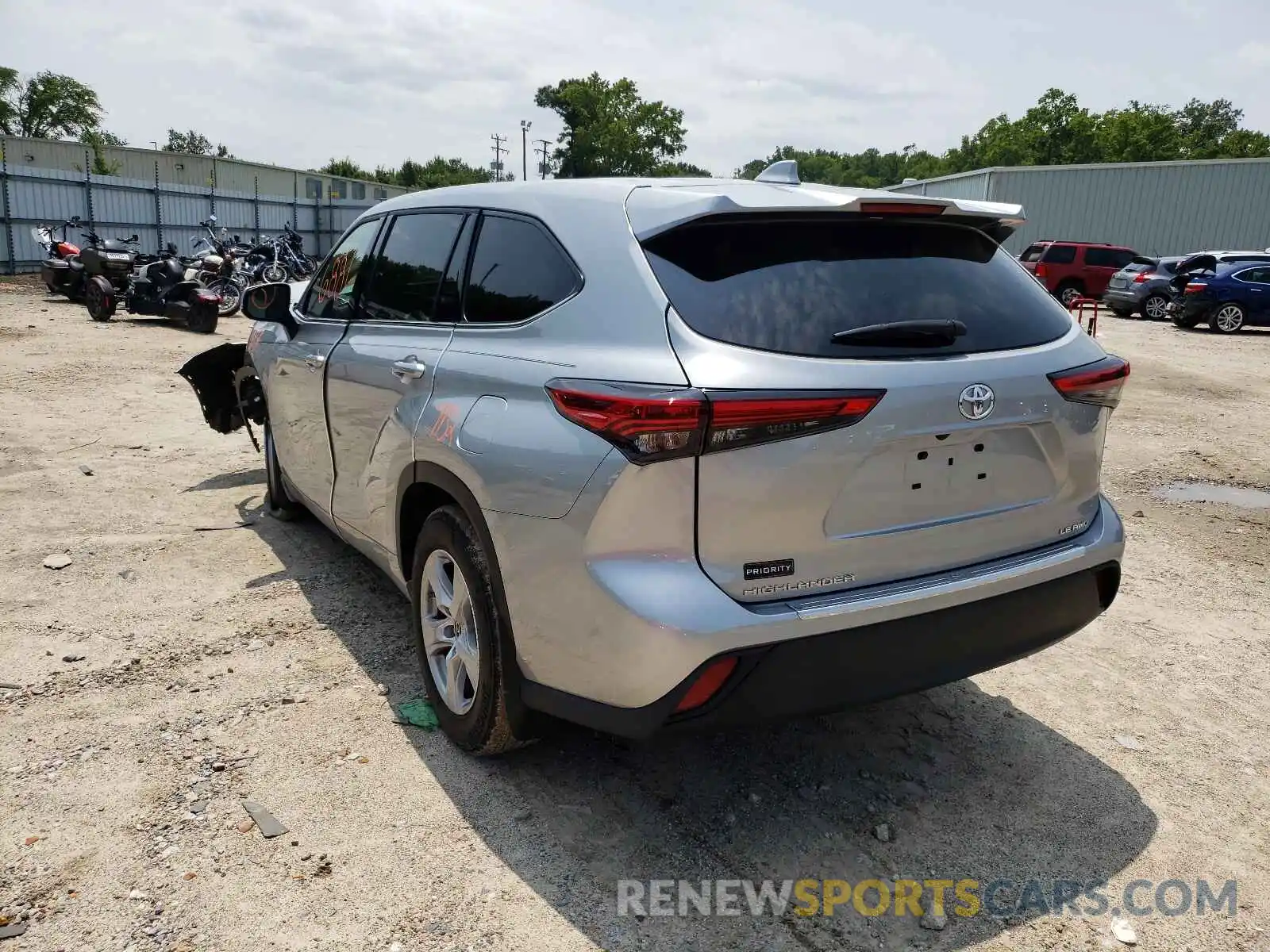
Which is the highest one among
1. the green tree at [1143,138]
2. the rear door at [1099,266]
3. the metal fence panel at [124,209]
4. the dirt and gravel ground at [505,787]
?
the green tree at [1143,138]

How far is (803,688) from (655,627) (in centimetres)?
42

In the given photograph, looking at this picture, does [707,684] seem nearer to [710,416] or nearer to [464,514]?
[710,416]

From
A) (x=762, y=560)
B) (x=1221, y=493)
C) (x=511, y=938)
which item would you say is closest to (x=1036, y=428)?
(x=762, y=560)

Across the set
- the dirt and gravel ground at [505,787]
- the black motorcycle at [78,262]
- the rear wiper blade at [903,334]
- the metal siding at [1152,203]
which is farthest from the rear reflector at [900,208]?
the metal siding at [1152,203]

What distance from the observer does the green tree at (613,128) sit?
81500 millimetres

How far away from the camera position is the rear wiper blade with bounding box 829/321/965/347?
8.18ft

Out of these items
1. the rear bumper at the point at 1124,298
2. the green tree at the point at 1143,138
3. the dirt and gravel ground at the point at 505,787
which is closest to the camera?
the dirt and gravel ground at the point at 505,787

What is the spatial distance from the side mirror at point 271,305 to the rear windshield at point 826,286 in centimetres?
268

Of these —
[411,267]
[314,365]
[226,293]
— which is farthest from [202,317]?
[411,267]

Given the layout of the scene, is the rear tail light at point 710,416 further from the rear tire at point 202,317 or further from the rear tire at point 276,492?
the rear tire at point 202,317

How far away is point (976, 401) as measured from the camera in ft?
8.36

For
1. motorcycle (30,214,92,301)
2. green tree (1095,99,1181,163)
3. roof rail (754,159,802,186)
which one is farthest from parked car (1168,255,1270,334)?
green tree (1095,99,1181,163)

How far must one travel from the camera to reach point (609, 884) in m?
2.57

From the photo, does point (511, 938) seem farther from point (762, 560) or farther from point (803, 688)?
point (762, 560)
